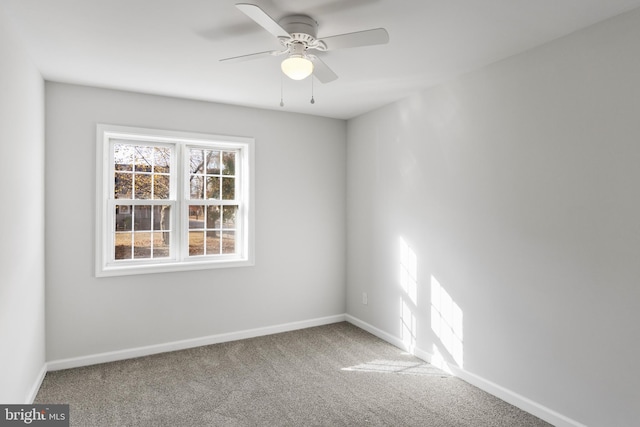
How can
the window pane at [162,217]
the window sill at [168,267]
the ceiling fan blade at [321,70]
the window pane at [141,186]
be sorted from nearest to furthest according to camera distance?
1. the ceiling fan blade at [321,70]
2. the window sill at [168,267]
3. the window pane at [141,186]
4. the window pane at [162,217]

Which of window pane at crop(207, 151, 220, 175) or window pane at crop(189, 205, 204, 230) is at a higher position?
window pane at crop(207, 151, 220, 175)

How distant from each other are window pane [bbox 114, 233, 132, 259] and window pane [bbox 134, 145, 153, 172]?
26.8 inches

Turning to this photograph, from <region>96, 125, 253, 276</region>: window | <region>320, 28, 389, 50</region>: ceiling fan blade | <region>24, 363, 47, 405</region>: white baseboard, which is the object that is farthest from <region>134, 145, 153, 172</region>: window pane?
<region>320, 28, 389, 50</region>: ceiling fan blade

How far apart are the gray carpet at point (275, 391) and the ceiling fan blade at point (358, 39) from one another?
2.42 m

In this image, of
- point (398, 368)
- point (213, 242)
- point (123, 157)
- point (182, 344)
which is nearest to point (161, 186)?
point (123, 157)

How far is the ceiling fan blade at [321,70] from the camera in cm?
252

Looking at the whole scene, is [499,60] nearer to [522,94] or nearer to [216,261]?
[522,94]

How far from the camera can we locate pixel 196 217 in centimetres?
416

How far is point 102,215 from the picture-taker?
3.59m

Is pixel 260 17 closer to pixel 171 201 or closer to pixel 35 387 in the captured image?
pixel 171 201

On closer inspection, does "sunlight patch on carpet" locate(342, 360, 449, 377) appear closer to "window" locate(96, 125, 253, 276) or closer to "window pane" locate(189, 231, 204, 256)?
"window" locate(96, 125, 253, 276)

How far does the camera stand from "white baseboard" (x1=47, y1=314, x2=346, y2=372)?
3.45m

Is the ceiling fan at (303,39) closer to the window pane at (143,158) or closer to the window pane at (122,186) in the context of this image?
the window pane at (143,158)

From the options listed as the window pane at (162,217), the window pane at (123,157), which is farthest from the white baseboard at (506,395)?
the window pane at (123,157)
